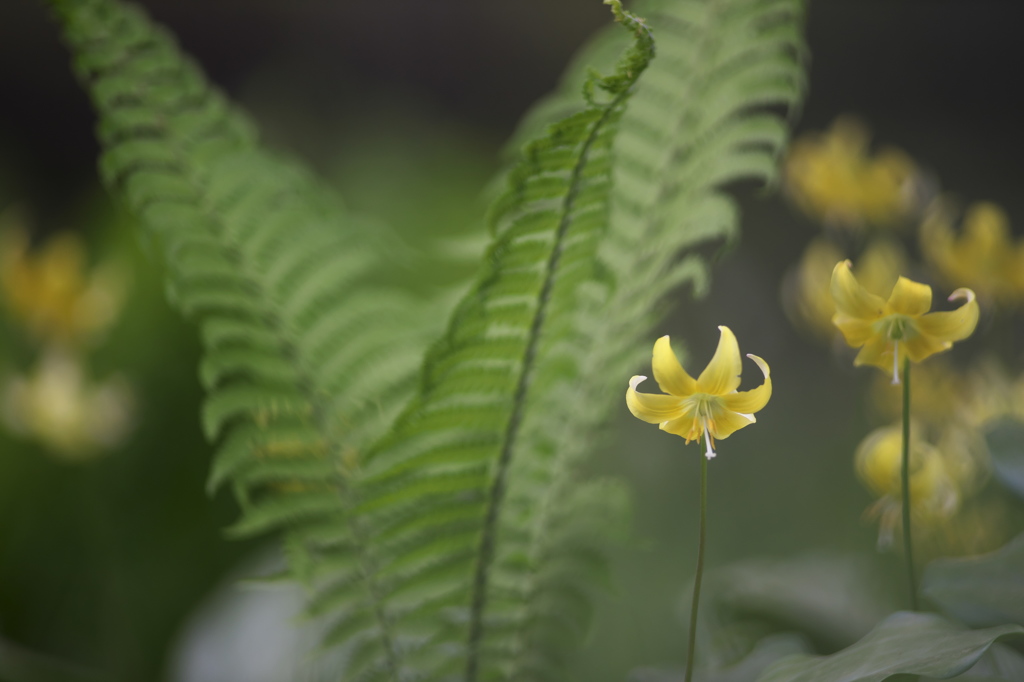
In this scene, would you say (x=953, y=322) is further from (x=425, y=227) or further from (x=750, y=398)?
(x=425, y=227)

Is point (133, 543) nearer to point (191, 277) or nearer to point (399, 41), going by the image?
point (191, 277)

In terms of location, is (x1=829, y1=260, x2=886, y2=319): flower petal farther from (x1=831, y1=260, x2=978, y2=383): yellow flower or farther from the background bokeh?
the background bokeh

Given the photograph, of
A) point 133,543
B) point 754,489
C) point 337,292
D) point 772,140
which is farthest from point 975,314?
point 133,543

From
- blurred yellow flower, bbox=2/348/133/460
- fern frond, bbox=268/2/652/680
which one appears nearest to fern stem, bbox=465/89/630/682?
fern frond, bbox=268/2/652/680

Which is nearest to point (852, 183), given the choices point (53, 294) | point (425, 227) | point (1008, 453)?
point (1008, 453)

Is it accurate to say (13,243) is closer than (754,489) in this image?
Yes

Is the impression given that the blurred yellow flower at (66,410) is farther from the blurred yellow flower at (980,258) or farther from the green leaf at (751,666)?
the blurred yellow flower at (980,258)

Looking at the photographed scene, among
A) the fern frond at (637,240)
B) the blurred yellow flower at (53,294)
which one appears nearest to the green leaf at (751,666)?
the fern frond at (637,240)
